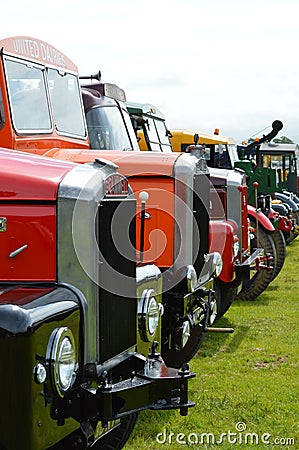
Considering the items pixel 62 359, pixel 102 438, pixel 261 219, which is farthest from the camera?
pixel 261 219

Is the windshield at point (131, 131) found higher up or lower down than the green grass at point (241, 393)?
higher up

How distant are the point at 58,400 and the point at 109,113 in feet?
13.8

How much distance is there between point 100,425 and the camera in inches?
144

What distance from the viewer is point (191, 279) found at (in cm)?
532

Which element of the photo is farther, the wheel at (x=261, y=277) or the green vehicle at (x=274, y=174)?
the green vehicle at (x=274, y=174)

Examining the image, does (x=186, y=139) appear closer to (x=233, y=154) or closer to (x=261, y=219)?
(x=233, y=154)

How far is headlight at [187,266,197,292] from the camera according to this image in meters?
5.29

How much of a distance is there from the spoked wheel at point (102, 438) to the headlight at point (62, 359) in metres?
0.36

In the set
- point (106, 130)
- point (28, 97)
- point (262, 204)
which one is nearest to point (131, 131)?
point (106, 130)

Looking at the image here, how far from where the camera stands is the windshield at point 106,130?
21.6 feet

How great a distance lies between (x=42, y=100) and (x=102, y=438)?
8.40 feet

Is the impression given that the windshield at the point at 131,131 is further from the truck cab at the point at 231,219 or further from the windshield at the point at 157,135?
the windshield at the point at 157,135

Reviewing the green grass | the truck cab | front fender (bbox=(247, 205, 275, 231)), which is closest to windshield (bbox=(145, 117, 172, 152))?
the truck cab

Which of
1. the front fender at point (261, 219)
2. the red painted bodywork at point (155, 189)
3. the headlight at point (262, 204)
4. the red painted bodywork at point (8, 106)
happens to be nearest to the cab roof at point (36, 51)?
the red painted bodywork at point (8, 106)
